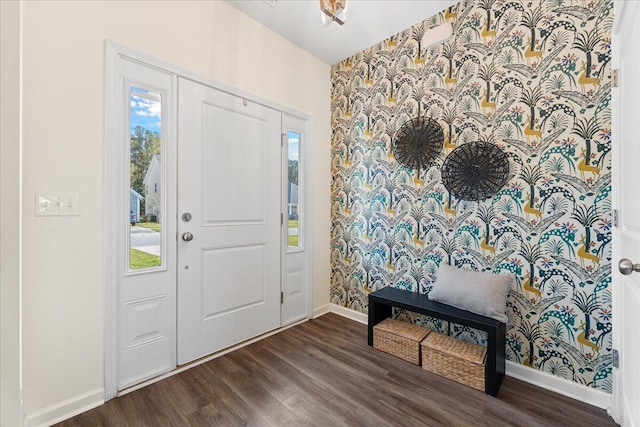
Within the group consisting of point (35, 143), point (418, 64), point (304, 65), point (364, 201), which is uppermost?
point (304, 65)

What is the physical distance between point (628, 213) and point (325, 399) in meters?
1.88

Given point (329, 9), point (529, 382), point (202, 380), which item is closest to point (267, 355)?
point (202, 380)

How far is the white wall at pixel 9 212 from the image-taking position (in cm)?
57

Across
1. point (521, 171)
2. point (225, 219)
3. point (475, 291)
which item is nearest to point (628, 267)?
point (475, 291)

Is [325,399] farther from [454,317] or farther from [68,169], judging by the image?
[68,169]

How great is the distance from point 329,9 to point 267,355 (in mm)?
2417

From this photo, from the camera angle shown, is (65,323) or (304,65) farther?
(304,65)

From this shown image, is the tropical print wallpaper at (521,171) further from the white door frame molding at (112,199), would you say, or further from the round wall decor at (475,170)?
the white door frame molding at (112,199)

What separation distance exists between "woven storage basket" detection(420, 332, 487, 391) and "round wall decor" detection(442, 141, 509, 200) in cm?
111

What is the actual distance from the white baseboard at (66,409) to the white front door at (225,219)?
1.63ft

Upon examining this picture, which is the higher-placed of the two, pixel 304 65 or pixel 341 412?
pixel 304 65

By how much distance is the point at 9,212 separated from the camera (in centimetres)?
57

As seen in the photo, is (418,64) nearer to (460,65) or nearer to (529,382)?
(460,65)

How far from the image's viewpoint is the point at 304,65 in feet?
9.70
